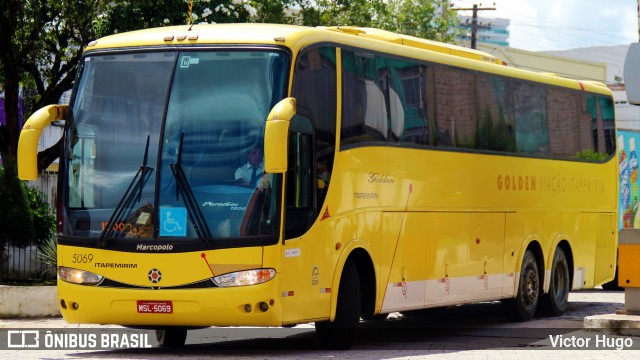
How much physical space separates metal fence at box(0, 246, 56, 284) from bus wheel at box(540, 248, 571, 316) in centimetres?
863

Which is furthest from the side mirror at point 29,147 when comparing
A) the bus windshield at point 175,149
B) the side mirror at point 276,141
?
the side mirror at point 276,141

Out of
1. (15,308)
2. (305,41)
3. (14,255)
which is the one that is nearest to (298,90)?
(305,41)

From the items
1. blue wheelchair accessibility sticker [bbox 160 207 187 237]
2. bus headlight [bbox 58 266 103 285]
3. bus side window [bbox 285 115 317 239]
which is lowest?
bus headlight [bbox 58 266 103 285]

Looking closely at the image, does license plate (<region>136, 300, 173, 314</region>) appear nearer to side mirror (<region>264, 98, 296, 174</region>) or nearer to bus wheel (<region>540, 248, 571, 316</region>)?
side mirror (<region>264, 98, 296, 174</region>)

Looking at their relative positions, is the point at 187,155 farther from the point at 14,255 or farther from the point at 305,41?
the point at 14,255

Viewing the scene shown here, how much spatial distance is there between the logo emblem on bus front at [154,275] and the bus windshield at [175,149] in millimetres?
360

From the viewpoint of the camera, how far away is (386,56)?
1617 centimetres

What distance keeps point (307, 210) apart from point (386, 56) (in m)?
3.07

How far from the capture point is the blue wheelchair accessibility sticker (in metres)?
13.4

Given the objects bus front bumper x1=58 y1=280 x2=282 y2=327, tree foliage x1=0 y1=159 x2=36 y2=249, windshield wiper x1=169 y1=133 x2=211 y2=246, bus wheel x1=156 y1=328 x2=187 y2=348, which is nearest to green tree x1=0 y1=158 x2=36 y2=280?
tree foliage x1=0 y1=159 x2=36 y2=249

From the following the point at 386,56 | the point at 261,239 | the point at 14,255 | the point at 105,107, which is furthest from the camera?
the point at 14,255

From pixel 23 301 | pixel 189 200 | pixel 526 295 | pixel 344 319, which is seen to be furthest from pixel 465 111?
pixel 23 301

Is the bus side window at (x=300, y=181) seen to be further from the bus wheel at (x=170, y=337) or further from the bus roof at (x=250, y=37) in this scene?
the bus wheel at (x=170, y=337)

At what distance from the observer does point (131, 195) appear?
13648mm
